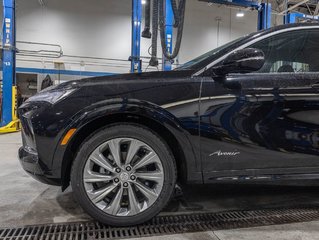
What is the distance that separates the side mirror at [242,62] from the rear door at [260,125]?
8 cm

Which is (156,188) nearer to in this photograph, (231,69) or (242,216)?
(242,216)

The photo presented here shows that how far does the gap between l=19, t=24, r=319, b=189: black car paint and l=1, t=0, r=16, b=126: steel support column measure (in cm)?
606

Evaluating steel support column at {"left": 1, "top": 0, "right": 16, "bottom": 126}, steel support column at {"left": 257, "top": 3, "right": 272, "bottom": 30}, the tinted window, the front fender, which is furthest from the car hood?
steel support column at {"left": 1, "top": 0, "right": 16, "bottom": 126}

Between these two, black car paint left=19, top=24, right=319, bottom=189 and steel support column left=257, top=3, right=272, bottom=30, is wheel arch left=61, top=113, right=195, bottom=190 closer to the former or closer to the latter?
black car paint left=19, top=24, right=319, bottom=189

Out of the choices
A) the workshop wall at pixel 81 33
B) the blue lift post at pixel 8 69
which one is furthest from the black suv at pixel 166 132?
the workshop wall at pixel 81 33

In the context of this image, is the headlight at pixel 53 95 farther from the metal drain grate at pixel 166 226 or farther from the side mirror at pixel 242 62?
the side mirror at pixel 242 62

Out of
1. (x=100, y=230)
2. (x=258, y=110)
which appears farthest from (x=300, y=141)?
(x=100, y=230)

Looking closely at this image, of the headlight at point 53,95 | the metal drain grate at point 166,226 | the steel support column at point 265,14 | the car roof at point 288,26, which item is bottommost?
the metal drain grate at point 166,226

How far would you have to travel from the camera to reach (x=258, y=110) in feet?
7.37

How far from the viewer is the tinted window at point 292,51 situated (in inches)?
96.4

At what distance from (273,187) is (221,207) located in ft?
2.86

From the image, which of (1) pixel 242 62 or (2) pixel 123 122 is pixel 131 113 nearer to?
(2) pixel 123 122

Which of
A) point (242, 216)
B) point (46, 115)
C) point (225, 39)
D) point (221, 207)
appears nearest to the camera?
point (46, 115)

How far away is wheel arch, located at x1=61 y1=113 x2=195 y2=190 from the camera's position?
2178 mm
